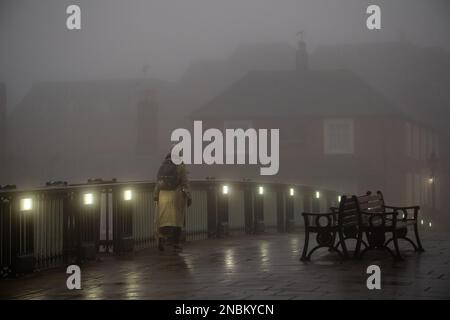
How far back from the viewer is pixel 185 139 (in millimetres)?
55188

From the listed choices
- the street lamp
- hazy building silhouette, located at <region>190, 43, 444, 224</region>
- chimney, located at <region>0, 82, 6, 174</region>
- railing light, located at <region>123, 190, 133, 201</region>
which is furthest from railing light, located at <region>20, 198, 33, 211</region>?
chimney, located at <region>0, 82, 6, 174</region>

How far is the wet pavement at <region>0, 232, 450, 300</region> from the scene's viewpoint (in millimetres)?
7953

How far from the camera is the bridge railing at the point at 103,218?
32.8 ft

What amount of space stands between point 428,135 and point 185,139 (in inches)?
686

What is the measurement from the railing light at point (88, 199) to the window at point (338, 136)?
32.9 m

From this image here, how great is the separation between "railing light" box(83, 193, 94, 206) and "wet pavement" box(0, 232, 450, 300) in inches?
37.3

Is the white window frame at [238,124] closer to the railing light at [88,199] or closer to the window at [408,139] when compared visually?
the window at [408,139]

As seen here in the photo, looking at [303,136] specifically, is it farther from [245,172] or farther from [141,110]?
[141,110]

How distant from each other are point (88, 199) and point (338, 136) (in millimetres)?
33855

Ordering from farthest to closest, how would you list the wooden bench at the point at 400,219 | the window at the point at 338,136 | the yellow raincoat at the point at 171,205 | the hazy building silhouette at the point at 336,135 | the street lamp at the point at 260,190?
the window at the point at 338,136 < the hazy building silhouette at the point at 336,135 < the street lamp at the point at 260,190 < the yellow raincoat at the point at 171,205 < the wooden bench at the point at 400,219

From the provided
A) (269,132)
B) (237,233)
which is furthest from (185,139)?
(237,233)

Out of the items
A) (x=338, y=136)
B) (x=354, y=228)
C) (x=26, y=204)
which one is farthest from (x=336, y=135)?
(x=26, y=204)

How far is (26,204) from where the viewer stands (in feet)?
33.1

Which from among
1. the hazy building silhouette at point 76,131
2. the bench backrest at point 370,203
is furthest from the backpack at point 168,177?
the hazy building silhouette at point 76,131
